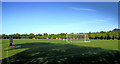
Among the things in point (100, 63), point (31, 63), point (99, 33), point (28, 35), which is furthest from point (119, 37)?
point (28, 35)

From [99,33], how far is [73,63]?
1098 inches

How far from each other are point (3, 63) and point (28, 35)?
48.2 metres

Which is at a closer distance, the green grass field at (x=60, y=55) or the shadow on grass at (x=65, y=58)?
the shadow on grass at (x=65, y=58)

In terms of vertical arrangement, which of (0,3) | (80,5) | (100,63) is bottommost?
(100,63)

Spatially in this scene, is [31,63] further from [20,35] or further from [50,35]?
[20,35]

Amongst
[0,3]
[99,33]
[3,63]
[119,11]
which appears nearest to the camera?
[3,63]

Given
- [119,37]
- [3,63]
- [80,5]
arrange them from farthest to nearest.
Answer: [119,37]
[80,5]
[3,63]

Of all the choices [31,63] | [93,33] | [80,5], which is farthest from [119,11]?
[93,33]

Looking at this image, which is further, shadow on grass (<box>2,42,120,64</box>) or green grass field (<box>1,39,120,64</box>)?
green grass field (<box>1,39,120,64</box>)

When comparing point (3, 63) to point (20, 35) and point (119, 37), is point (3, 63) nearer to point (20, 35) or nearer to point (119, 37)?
point (119, 37)

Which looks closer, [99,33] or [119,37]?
[119,37]

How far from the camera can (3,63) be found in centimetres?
341

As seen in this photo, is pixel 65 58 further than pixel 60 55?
No

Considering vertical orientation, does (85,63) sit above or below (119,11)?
below
